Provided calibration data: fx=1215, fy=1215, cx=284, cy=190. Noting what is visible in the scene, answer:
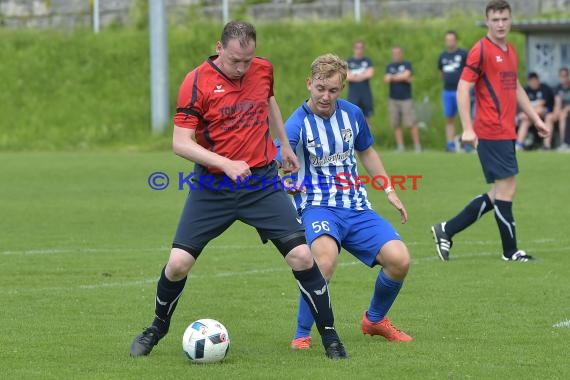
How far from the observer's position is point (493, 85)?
10859 mm

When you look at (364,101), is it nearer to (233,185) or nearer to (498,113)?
(498,113)

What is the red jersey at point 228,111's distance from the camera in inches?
264

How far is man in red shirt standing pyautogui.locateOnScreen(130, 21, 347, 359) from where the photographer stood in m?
6.72

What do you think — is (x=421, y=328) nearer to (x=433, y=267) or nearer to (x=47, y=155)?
(x=433, y=267)

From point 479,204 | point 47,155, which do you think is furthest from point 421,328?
point 47,155

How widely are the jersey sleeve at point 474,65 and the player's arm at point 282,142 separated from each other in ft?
12.9

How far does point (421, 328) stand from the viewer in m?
7.76

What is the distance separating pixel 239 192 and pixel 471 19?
24.1 m

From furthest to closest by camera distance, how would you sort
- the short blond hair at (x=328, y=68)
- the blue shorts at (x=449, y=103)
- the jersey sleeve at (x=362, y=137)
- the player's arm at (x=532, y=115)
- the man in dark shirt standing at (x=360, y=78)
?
the man in dark shirt standing at (x=360, y=78), the blue shorts at (x=449, y=103), the player's arm at (x=532, y=115), the jersey sleeve at (x=362, y=137), the short blond hair at (x=328, y=68)

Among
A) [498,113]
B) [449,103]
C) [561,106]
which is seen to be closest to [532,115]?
[498,113]

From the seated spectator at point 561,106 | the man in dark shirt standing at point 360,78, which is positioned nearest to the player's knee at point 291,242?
the seated spectator at point 561,106

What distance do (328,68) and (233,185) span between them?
2.96ft

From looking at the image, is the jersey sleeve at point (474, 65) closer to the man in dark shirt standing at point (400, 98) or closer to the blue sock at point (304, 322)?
the blue sock at point (304, 322)

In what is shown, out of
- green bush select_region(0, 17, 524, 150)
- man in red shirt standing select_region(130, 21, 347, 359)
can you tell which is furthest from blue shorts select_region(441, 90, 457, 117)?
man in red shirt standing select_region(130, 21, 347, 359)
